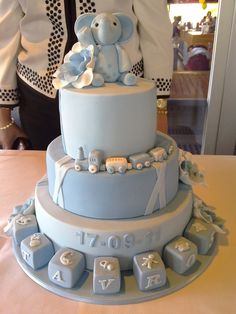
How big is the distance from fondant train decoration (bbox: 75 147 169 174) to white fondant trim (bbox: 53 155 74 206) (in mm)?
22

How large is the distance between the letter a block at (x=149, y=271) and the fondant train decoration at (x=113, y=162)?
0.15 m

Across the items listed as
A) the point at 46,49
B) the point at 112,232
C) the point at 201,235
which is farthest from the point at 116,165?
the point at 46,49

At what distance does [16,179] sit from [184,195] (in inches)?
18.5

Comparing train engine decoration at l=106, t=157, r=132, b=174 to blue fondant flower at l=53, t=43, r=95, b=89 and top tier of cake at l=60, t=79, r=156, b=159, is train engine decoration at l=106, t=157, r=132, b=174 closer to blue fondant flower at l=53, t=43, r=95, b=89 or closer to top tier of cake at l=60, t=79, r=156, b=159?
top tier of cake at l=60, t=79, r=156, b=159

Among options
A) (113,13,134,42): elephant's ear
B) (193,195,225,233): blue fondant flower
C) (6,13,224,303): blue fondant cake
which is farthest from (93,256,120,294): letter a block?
(113,13,134,42): elephant's ear

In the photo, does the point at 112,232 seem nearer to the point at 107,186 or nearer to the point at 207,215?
the point at 107,186

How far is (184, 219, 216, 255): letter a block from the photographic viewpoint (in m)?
0.62

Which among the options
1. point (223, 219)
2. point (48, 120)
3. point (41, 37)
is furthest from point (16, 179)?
point (223, 219)

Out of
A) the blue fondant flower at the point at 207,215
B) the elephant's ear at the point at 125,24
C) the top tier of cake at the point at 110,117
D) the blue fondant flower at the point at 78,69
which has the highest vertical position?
the elephant's ear at the point at 125,24

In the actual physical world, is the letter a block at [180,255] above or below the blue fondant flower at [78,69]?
below

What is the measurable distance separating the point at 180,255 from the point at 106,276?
130 millimetres

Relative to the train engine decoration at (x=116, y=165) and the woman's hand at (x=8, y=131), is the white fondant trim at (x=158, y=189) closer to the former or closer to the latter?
the train engine decoration at (x=116, y=165)

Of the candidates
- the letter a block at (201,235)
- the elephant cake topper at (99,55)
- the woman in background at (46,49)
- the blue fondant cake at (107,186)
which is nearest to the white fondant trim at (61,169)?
the blue fondant cake at (107,186)

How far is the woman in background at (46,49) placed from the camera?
914 millimetres
